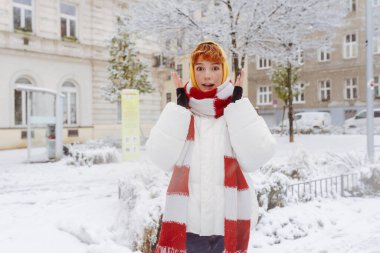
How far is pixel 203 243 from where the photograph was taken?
7.88ft

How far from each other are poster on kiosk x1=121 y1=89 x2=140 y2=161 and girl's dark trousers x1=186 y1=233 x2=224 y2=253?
9768 mm

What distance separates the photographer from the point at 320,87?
98.4 ft

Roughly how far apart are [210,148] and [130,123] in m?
10.0

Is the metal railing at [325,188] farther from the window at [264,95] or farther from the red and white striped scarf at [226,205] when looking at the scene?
the window at [264,95]

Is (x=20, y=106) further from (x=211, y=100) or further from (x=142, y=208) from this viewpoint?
(x=211, y=100)

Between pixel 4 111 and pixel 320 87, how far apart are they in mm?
22019

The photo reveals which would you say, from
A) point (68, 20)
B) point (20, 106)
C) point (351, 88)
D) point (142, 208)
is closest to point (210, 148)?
point (142, 208)

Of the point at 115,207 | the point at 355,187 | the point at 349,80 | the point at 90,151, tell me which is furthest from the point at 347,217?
the point at 349,80

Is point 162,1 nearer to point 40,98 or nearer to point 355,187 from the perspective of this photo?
point 355,187

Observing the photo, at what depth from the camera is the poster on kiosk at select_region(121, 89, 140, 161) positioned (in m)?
12.0

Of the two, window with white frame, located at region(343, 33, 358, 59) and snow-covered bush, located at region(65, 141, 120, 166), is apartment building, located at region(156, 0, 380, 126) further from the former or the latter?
snow-covered bush, located at region(65, 141, 120, 166)

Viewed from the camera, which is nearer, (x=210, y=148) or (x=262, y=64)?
(x=210, y=148)

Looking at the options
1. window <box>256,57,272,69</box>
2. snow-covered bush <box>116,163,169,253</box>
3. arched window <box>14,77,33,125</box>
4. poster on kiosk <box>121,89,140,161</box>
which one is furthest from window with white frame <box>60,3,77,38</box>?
window <box>256,57,272,69</box>

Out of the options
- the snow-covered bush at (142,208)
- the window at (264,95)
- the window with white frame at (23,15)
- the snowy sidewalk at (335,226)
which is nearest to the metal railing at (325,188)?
the snowy sidewalk at (335,226)
